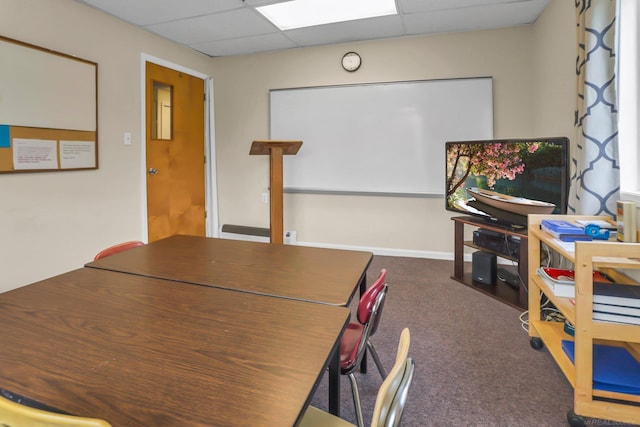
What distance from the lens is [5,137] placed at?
2.54 meters

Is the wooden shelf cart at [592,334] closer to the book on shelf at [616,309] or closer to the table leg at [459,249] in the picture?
the book on shelf at [616,309]

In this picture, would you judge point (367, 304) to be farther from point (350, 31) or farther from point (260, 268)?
point (350, 31)

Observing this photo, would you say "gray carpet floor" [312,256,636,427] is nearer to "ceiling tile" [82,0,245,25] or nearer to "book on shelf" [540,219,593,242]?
"book on shelf" [540,219,593,242]

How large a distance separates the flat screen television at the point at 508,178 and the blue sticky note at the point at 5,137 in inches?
144

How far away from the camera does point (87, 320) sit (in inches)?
42.3

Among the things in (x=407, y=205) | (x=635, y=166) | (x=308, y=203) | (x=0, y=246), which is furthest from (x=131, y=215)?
(x=635, y=166)

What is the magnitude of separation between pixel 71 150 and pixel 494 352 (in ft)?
11.7

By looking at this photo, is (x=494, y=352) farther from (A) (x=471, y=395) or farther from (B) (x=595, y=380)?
(B) (x=595, y=380)

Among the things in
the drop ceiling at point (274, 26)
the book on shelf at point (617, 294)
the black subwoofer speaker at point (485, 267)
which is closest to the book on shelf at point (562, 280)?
the book on shelf at point (617, 294)

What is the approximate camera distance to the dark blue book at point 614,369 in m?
1.48

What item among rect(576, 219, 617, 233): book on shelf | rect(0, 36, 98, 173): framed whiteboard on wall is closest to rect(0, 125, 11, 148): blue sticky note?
rect(0, 36, 98, 173): framed whiteboard on wall

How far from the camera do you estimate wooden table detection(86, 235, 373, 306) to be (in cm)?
→ 135

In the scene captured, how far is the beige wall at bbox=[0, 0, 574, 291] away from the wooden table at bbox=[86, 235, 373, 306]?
1540 millimetres

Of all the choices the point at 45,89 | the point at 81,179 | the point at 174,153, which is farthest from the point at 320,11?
the point at 81,179
